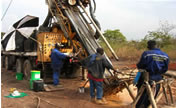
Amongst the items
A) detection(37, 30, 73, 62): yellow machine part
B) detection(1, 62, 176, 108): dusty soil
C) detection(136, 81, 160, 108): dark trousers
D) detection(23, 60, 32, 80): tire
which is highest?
detection(37, 30, 73, 62): yellow machine part

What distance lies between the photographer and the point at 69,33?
310 inches

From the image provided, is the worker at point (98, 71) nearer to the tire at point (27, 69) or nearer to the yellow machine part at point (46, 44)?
the yellow machine part at point (46, 44)

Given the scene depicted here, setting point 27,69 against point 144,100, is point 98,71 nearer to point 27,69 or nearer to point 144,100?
point 144,100

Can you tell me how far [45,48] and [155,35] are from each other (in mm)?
14483

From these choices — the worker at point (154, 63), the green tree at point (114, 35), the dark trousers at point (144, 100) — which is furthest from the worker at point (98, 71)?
the green tree at point (114, 35)

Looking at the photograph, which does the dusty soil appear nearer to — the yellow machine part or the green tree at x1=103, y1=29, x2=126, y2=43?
the yellow machine part

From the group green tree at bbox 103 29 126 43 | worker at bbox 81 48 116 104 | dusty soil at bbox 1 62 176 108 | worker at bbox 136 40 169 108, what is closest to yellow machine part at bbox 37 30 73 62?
dusty soil at bbox 1 62 176 108

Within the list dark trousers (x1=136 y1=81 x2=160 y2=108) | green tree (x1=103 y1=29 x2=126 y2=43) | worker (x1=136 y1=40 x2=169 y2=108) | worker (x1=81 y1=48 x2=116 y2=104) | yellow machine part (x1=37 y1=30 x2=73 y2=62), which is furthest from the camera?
green tree (x1=103 y1=29 x2=126 y2=43)

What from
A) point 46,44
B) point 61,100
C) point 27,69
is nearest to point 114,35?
point 27,69

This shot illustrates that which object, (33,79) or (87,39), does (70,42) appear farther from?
(33,79)

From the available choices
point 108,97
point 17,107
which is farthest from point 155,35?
point 17,107

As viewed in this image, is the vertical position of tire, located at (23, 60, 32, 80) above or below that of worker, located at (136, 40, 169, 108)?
below

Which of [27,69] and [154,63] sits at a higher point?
[154,63]

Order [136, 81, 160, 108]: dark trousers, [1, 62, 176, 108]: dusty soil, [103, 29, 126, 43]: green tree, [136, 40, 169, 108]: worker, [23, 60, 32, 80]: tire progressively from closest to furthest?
[136, 40, 169, 108]: worker < [136, 81, 160, 108]: dark trousers < [1, 62, 176, 108]: dusty soil < [23, 60, 32, 80]: tire < [103, 29, 126, 43]: green tree
